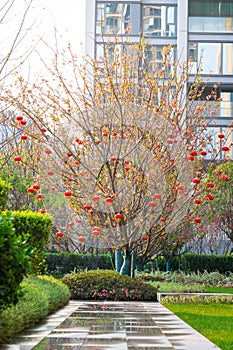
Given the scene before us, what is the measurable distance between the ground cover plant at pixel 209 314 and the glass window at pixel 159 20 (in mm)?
21382

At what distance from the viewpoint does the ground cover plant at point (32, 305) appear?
7.65m

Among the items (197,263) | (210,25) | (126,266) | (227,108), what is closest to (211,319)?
(126,266)

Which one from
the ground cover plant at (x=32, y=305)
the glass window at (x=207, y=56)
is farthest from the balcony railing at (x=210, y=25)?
the ground cover plant at (x=32, y=305)

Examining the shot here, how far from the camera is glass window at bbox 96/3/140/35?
3350 cm

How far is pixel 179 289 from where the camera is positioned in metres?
16.6

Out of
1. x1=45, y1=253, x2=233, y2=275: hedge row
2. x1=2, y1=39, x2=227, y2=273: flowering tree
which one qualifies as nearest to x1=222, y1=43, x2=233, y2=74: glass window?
x1=45, y1=253, x2=233, y2=275: hedge row

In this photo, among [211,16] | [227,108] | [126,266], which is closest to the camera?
[126,266]

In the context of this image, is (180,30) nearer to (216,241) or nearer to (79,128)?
(216,241)

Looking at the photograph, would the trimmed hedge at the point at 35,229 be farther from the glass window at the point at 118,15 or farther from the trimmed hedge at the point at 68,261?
the glass window at the point at 118,15

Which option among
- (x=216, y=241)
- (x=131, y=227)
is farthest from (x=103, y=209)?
(x=216, y=241)

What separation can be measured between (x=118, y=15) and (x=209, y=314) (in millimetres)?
24153

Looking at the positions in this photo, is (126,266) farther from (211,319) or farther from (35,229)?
(211,319)

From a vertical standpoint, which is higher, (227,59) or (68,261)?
(227,59)

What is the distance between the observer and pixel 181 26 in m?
33.6
